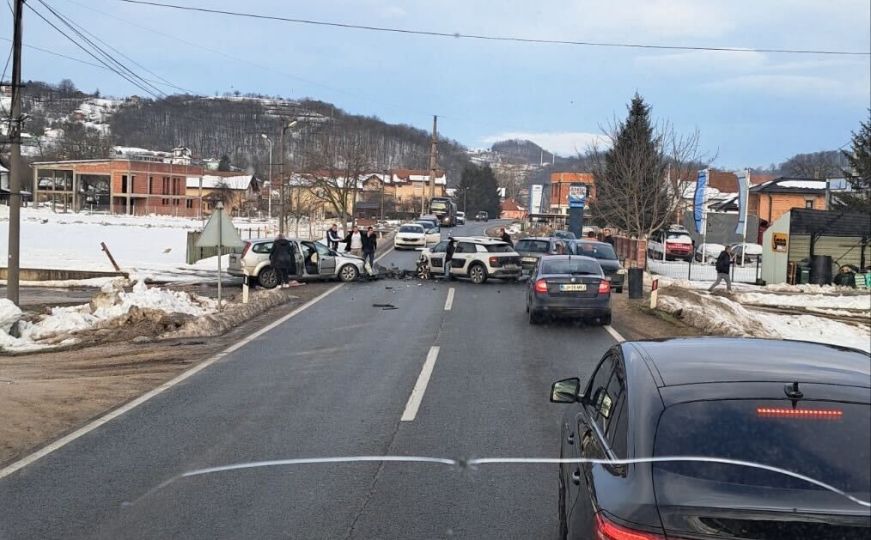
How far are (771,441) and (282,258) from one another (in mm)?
24323

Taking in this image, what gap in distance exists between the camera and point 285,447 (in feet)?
27.6

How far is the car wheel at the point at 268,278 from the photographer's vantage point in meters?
A: 27.6

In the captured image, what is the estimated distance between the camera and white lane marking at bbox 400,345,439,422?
9945mm

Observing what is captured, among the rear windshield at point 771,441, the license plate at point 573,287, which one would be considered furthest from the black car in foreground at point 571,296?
the rear windshield at point 771,441

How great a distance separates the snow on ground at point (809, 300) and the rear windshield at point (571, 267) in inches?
428

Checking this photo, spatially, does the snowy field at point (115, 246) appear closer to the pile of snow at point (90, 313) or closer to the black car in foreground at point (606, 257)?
the pile of snow at point (90, 313)

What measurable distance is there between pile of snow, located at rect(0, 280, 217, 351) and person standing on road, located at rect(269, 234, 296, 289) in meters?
6.73

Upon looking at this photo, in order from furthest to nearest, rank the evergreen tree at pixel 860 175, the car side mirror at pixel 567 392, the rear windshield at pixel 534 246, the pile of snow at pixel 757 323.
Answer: the evergreen tree at pixel 860 175 → the rear windshield at pixel 534 246 → the pile of snow at pixel 757 323 → the car side mirror at pixel 567 392

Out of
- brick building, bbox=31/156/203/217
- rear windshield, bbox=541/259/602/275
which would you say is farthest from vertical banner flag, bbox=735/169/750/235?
brick building, bbox=31/156/203/217

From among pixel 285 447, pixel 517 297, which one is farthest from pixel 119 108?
pixel 285 447

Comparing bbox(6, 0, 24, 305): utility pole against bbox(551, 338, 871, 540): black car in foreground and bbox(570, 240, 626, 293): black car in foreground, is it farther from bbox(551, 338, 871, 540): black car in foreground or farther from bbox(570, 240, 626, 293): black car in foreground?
bbox(570, 240, 626, 293): black car in foreground

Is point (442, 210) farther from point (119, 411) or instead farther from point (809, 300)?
point (119, 411)

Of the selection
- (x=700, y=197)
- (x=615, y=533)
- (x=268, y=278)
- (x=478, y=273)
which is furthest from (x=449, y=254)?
(x=615, y=533)

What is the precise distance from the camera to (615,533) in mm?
3416
